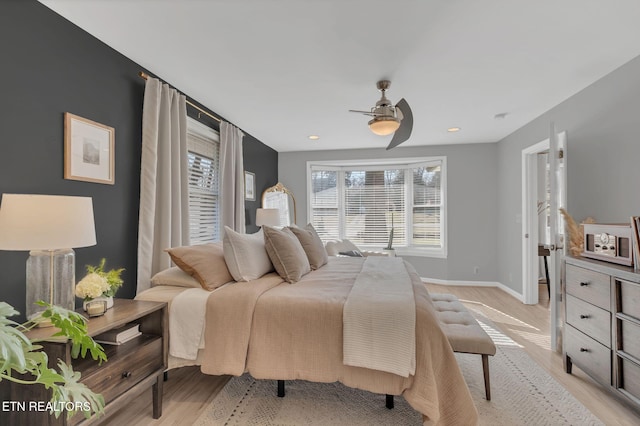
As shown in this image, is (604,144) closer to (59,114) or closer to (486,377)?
(486,377)

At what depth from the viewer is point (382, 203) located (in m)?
5.91

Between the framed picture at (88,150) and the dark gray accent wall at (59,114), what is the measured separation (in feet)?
0.14

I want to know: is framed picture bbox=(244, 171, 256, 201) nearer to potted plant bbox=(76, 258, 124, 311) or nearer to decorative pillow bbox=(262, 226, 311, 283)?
decorative pillow bbox=(262, 226, 311, 283)

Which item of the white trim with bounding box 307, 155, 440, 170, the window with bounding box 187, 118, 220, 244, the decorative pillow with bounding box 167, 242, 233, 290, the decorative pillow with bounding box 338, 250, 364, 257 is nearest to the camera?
the decorative pillow with bounding box 167, 242, 233, 290

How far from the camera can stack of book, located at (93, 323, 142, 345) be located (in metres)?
1.78

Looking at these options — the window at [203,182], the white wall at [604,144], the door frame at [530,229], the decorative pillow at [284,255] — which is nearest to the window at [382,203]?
the door frame at [530,229]

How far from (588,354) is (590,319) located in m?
0.25

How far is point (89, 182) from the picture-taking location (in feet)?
6.80

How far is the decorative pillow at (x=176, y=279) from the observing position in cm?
225

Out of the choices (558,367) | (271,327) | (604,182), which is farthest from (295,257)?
(604,182)

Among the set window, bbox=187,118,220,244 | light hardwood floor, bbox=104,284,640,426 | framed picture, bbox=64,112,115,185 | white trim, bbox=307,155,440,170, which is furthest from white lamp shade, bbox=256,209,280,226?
framed picture, bbox=64,112,115,185

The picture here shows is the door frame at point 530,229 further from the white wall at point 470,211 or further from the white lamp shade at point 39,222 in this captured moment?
the white lamp shade at point 39,222

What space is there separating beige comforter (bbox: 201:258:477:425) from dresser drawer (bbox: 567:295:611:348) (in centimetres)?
119

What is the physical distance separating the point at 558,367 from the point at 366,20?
2989 mm
